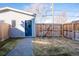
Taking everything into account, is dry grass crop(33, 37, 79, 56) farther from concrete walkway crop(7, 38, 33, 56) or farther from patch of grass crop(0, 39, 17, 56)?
patch of grass crop(0, 39, 17, 56)

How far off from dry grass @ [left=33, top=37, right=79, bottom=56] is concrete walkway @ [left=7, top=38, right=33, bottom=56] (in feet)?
0.32

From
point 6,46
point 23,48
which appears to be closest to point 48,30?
point 23,48

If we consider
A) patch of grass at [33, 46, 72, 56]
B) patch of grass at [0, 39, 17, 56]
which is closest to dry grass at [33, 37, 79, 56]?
patch of grass at [33, 46, 72, 56]

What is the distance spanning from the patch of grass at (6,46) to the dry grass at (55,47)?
1.41 ft

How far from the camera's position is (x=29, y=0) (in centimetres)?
612

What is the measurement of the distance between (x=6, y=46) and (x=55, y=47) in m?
0.95

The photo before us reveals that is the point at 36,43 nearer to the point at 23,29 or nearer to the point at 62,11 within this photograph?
the point at 23,29

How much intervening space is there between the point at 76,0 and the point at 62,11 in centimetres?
34

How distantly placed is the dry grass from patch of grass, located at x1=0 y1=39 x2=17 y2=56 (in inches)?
16.9

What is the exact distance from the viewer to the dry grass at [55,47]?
240 inches

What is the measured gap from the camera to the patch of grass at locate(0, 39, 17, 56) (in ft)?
19.9

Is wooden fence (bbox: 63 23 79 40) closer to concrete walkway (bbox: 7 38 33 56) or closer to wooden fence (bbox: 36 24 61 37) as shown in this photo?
wooden fence (bbox: 36 24 61 37)

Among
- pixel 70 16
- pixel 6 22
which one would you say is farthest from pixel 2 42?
pixel 70 16

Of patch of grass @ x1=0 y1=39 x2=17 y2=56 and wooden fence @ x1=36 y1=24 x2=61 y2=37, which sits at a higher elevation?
wooden fence @ x1=36 y1=24 x2=61 y2=37
